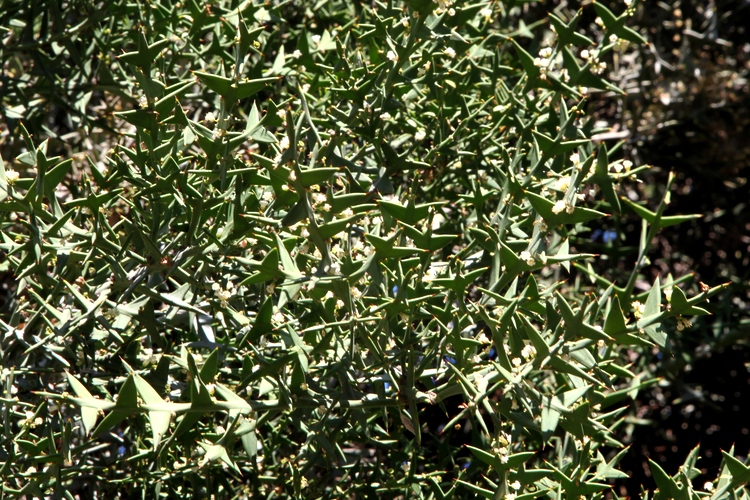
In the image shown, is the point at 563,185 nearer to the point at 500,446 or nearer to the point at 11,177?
the point at 500,446

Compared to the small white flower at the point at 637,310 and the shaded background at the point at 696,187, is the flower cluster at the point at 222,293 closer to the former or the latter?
the small white flower at the point at 637,310

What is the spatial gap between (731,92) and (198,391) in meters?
2.61

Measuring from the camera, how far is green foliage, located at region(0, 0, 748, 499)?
1.25m

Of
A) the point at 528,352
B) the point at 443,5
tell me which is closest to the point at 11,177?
the point at 443,5

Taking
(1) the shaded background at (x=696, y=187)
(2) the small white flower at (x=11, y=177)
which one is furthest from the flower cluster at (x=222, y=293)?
(1) the shaded background at (x=696, y=187)

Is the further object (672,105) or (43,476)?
(672,105)

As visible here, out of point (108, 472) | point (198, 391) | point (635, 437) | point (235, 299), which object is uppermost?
point (198, 391)

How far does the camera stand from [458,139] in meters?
1.93

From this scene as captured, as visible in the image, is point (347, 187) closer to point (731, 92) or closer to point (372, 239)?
point (372, 239)

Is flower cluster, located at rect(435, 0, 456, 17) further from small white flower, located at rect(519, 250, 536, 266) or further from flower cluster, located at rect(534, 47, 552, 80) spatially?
small white flower, located at rect(519, 250, 536, 266)

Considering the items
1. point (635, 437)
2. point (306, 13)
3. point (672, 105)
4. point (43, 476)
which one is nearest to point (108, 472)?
point (43, 476)

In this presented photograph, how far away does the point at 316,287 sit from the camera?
124cm

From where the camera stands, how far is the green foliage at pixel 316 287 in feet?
4.11

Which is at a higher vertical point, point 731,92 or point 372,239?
point 372,239
